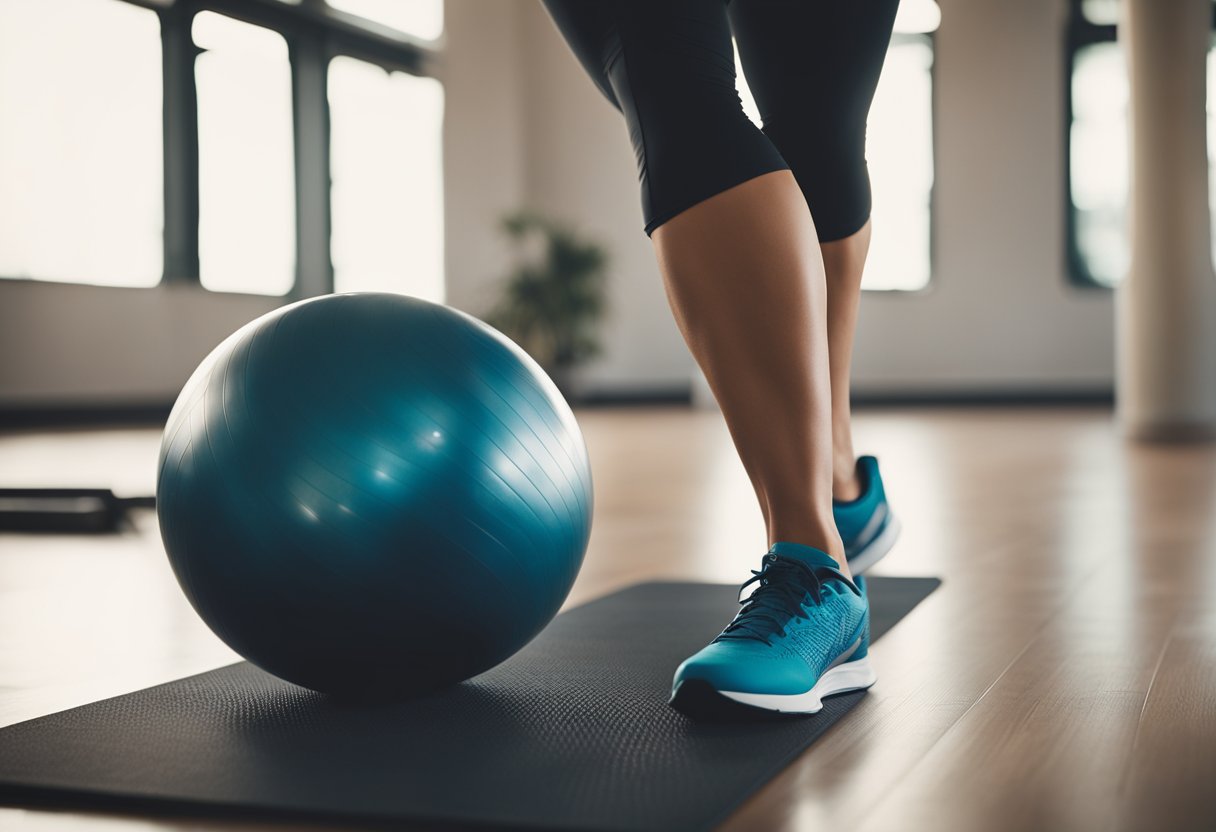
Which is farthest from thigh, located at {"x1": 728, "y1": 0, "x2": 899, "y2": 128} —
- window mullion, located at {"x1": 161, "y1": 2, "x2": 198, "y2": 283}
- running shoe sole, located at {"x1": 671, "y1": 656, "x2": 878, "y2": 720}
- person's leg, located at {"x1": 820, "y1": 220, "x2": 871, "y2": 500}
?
window mullion, located at {"x1": 161, "y1": 2, "x2": 198, "y2": 283}

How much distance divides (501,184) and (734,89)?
970 centimetres

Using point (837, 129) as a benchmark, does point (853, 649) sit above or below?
below

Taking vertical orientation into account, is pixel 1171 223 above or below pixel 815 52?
above

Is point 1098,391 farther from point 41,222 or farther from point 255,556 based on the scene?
point 255,556

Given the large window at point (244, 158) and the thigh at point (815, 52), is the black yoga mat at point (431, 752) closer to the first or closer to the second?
the thigh at point (815, 52)

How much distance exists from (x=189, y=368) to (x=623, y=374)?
12.7 ft

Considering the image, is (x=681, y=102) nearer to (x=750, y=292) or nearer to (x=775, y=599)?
(x=750, y=292)

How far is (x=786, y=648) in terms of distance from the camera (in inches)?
41.8

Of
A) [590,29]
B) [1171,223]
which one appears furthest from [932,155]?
[590,29]

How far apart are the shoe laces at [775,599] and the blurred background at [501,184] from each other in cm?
730

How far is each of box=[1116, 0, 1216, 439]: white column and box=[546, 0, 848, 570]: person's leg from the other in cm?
480

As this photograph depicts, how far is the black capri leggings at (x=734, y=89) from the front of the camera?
110cm

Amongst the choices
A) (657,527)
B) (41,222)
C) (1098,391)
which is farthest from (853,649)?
(1098,391)

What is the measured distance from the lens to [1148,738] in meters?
0.97
